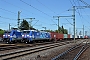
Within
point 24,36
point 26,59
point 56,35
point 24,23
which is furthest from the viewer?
point 24,23

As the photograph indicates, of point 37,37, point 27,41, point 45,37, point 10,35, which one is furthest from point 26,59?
point 45,37

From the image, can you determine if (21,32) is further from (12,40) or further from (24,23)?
(24,23)

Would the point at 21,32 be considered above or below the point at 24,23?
below

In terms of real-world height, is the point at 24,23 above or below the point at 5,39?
above

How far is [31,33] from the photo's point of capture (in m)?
42.9

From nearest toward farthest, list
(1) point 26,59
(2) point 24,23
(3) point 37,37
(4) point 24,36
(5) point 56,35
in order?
(1) point 26,59, (4) point 24,36, (3) point 37,37, (5) point 56,35, (2) point 24,23

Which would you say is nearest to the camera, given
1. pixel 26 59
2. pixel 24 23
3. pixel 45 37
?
pixel 26 59

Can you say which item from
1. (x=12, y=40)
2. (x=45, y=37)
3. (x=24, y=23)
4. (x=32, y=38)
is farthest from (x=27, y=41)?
(x=24, y=23)

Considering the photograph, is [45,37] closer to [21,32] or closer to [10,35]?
[21,32]

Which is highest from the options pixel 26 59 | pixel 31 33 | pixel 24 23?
pixel 24 23

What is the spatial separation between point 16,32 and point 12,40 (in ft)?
5.90

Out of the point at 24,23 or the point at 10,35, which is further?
the point at 24,23

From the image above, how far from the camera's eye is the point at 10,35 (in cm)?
3941

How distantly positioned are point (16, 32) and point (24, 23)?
75.5 metres
